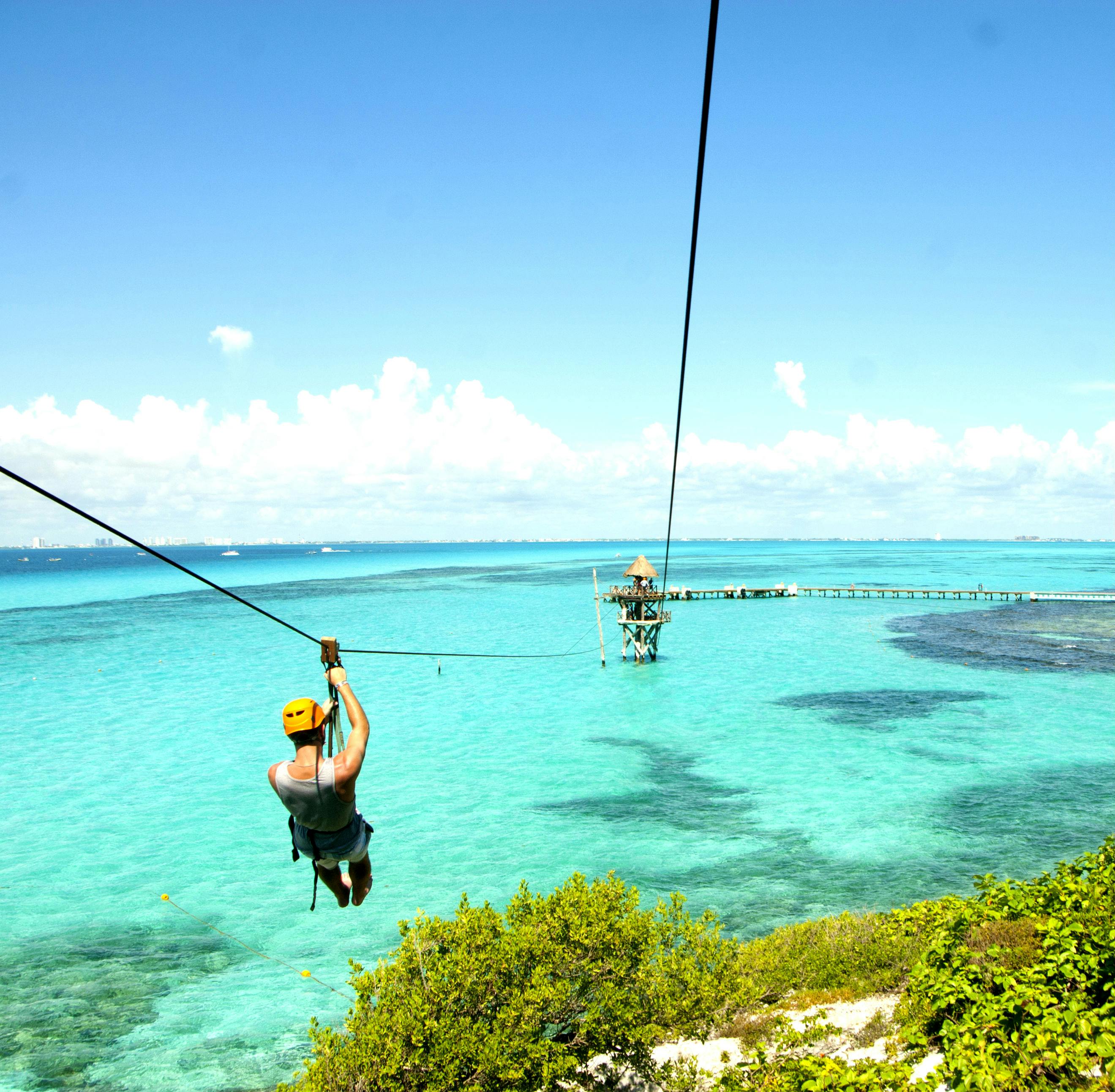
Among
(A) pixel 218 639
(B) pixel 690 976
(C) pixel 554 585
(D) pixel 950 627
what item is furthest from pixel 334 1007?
(C) pixel 554 585

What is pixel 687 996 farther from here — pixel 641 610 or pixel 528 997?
pixel 641 610

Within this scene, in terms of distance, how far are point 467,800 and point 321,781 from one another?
71.3ft

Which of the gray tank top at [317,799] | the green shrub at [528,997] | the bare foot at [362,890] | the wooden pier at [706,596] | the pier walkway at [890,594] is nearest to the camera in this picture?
the gray tank top at [317,799]

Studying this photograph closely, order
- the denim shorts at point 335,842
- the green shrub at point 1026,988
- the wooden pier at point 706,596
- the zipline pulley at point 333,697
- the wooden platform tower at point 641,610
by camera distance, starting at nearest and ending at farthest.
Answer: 1. the zipline pulley at point 333,697
2. the denim shorts at point 335,842
3. the green shrub at point 1026,988
4. the wooden platform tower at point 641,610
5. the wooden pier at point 706,596

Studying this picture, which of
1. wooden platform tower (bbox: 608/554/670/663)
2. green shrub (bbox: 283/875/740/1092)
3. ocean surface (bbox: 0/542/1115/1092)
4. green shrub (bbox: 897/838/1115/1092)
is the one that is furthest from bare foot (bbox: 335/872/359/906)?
wooden platform tower (bbox: 608/554/670/663)

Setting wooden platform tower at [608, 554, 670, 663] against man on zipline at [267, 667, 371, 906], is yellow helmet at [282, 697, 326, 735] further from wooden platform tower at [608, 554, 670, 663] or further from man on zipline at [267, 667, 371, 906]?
wooden platform tower at [608, 554, 670, 663]

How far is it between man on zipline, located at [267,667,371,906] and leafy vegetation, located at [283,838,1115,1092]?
15.2 ft

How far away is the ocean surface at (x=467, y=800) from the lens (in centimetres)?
1540

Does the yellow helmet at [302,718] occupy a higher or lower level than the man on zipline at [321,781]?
higher

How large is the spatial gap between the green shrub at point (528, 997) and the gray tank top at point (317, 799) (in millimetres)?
5069

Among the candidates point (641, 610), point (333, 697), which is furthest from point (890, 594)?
A: point (333, 697)

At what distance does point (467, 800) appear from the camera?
26062 mm

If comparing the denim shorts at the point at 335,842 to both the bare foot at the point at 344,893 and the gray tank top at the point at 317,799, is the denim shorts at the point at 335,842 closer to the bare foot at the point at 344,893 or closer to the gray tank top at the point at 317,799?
the gray tank top at the point at 317,799

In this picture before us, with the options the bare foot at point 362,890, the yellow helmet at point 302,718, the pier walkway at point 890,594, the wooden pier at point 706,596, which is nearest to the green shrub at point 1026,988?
the bare foot at point 362,890
